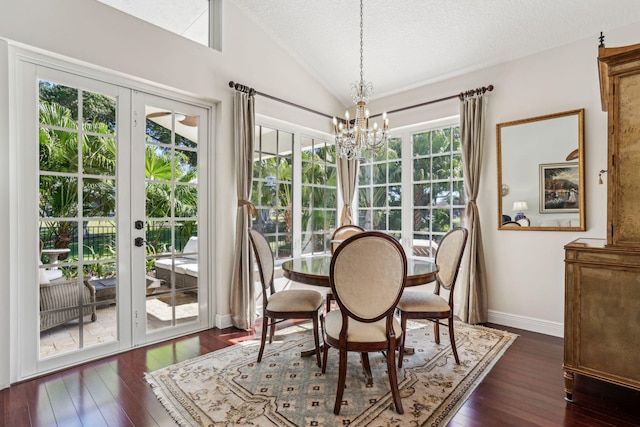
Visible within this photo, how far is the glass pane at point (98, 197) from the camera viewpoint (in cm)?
267

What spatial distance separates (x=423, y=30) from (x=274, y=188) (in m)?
2.36

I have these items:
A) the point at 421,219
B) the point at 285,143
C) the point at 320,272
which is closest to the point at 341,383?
the point at 320,272

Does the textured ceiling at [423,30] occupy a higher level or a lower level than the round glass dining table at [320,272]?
higher

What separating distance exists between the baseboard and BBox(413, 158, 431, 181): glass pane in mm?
1785

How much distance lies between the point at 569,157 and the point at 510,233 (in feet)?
2.99

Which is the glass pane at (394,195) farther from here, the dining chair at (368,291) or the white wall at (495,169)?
the dining chair at (368,291)

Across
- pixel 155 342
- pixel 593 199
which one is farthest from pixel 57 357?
pixel 593 199

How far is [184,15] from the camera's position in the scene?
10.5 feet

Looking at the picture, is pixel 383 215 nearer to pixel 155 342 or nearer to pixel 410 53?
pixel 410 53

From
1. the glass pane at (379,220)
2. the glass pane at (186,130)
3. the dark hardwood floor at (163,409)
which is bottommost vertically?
the dark hardwood floor at (163,409)

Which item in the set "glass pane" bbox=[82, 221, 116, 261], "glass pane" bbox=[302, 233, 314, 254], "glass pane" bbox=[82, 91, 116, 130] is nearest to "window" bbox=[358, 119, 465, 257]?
"glass pane" bbox=[302, 233, 314, 254]

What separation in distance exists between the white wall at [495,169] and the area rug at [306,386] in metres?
0.67

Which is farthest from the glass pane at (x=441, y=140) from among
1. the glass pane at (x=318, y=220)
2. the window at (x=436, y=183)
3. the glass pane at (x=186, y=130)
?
the glass pane at (x=186, y=130)

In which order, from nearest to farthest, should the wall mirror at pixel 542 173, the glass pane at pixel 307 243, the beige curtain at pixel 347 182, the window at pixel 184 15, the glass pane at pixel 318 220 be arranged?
the window at pixel 184 15
the wall mirror at pixel 542 173
the glass pane at pixel 307 243
the glass pane at pixel 318 220
the beige curtain at pixel 347 182
